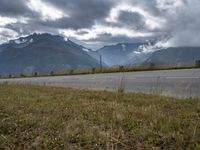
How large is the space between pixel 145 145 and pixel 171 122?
1.10 meters

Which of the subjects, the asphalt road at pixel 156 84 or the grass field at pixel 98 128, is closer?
the grass field at pixel 98 128

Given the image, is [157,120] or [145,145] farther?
[157,120]

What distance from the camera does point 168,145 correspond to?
343cm

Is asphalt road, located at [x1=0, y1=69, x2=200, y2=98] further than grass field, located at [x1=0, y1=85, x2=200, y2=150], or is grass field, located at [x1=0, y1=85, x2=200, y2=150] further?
asphalt road, located at [x1=0, y1=69, x2=200, y2=98]

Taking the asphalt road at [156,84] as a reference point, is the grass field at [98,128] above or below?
below

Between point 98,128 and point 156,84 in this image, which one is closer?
point 98,128

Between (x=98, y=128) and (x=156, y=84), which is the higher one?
(x=156, y=84)

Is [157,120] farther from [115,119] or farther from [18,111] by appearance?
[18,111]

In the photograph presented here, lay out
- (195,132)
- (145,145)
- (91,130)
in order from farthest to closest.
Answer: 1. (91,130)
2. (195,132)
3. (145,145)

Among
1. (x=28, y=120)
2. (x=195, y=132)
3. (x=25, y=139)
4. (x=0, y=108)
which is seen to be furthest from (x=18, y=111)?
(x=195, y=132)

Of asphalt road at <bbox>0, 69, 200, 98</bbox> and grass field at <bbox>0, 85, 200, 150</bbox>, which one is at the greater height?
asphalt road at <bbox>0, 69, 200, 98</bbox>

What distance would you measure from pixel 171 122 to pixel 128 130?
73cm

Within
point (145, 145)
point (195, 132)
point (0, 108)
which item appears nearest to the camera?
point (145, 145)

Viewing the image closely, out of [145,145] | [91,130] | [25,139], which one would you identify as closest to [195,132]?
[145,145]
